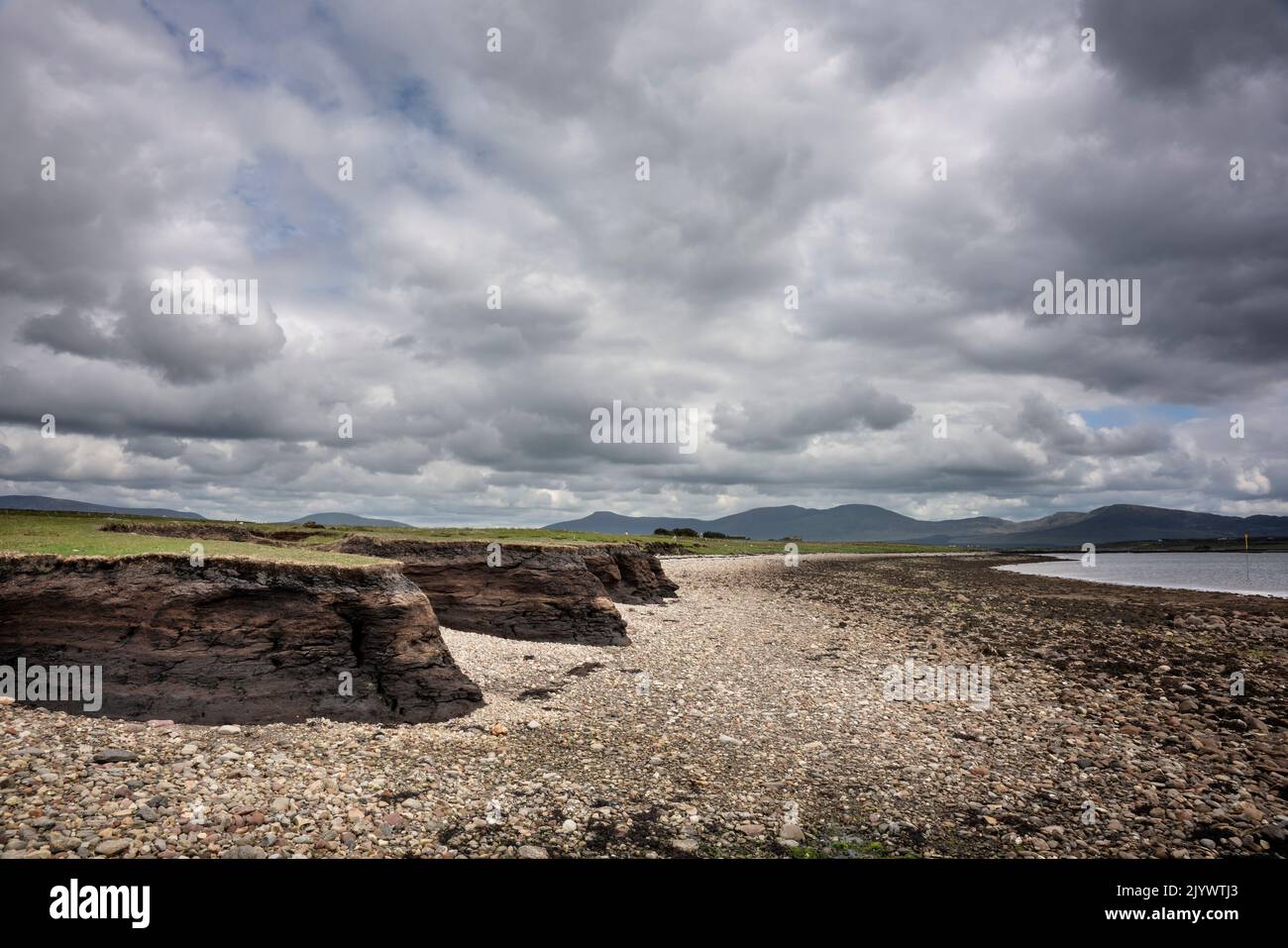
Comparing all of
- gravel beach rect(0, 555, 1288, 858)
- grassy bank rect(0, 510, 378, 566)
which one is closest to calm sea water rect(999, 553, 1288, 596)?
gravel beach rect(0, 555, 1288, 858)

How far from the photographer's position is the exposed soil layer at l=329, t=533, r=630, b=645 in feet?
89.2

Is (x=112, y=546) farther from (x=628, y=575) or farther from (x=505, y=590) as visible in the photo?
(x=628, y=575)

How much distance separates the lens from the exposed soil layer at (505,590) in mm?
27203

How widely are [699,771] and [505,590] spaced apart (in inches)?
649

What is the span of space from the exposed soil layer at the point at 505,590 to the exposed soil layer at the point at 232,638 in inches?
397

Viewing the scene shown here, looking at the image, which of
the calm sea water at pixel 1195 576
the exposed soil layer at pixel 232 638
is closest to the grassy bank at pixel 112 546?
the exposed soil layer at pixel 232 638

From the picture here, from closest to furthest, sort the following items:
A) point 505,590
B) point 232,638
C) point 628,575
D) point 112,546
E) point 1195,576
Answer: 1. point 232,638
2. point 112,546
3. point 505,590
4. point 628,575
5. point 1195,576

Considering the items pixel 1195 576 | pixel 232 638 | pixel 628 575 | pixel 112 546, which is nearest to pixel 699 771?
pixel 232 638

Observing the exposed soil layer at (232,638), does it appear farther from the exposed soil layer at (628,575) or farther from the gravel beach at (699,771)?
the exposed soil layer at (628,575)

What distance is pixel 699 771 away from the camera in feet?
43.8

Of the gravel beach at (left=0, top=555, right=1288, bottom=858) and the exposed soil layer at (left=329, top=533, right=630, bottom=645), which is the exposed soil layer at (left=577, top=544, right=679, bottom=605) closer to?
the exposed soil layer at (left=329, top=533, right=630, bottom=645)

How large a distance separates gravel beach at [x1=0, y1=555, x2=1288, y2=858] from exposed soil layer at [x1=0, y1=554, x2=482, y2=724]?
0.97 m
